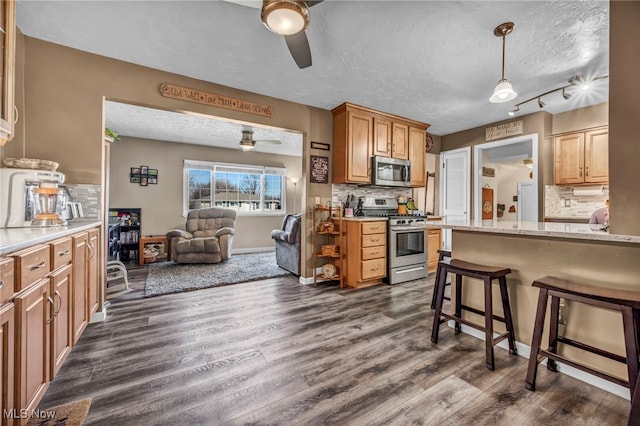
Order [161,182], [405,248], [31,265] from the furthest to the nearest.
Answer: [161,182] → [405,248] → [31,265]

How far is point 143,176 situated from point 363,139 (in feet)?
14.8

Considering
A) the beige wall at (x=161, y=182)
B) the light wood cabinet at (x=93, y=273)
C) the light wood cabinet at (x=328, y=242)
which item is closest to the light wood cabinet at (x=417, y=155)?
the light wood cabinet at (x=328, y=242)

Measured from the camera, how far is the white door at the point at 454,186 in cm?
488

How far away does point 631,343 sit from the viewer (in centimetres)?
133

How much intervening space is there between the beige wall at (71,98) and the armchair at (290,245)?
86.3 inches

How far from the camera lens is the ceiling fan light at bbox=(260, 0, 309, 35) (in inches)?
58.0

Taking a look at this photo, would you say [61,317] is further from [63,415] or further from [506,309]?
[506,309]

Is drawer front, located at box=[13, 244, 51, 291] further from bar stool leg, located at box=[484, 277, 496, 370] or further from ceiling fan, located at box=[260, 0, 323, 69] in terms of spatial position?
bar stool leg, located at box=[484, 277, 496, 370]

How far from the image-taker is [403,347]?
82.7 inches

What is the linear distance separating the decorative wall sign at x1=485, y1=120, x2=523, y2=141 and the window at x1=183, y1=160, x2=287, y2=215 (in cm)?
449

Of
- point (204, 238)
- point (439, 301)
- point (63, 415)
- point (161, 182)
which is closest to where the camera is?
point (63, 415)

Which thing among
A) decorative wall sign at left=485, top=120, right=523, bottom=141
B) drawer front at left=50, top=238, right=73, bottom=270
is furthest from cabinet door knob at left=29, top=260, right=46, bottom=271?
decorative wall sign at left=485, top=120, right=523, bottom=141

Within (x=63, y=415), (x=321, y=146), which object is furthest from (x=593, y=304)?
(x=321, y=146)

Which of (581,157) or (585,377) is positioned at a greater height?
(581,157)
